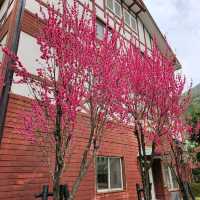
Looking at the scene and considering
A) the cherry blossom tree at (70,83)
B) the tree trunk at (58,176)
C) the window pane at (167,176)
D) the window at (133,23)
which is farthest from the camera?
the window at (133,23)

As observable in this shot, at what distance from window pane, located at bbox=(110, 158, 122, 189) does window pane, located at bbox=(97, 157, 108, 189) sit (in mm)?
297

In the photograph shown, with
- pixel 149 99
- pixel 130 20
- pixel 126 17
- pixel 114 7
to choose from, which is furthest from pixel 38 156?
pixel 130 20

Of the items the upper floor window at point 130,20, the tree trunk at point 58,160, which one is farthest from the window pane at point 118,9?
the tree trunk at point 58,160

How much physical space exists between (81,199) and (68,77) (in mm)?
4339

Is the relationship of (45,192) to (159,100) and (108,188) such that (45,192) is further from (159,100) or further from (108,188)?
(108,188)

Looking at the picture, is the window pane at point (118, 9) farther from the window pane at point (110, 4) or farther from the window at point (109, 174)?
the window at point (109, 174)

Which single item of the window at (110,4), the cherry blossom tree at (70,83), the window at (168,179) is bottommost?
the window at (168,179)

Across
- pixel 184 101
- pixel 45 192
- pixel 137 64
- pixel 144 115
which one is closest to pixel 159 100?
pixel 144 115

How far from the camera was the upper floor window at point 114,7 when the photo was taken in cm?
1175

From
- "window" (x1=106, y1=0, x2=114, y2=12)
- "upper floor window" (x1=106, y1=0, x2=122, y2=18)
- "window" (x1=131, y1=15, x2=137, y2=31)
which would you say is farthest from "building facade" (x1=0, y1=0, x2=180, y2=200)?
"window" (x1=131, y1=15, x2=137, y2=31)

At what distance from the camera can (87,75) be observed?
4.01 meters

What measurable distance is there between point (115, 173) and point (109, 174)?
0.43 m

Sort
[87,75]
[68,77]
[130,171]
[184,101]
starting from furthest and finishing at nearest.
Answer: [130,171]
[184,101]
[87,75]
[68,77]

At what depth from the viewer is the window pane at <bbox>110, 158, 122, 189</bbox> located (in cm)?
764
